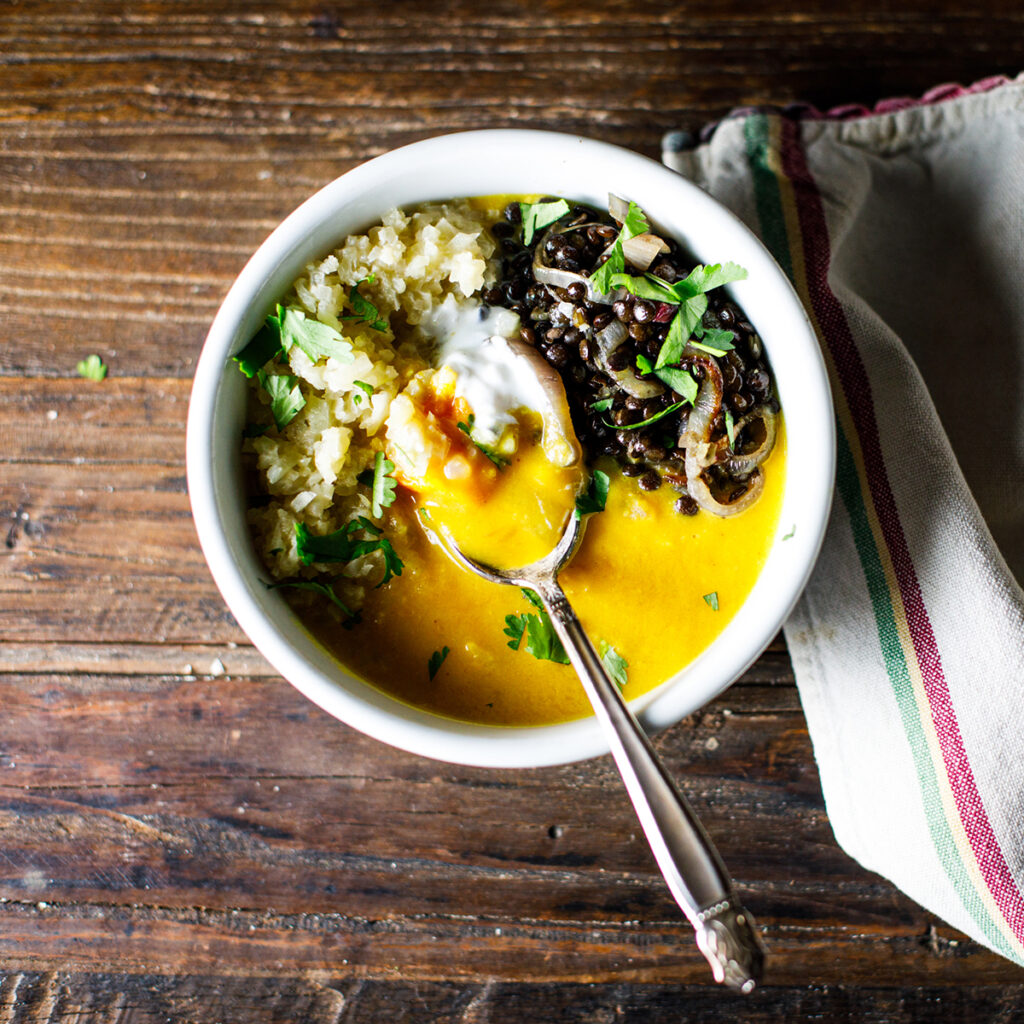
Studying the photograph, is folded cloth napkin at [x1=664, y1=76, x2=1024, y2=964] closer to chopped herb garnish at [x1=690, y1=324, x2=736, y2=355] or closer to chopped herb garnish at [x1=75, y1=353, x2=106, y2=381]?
chopped herb garnish at [x1=690, y1=324, x2=736, y2=355]

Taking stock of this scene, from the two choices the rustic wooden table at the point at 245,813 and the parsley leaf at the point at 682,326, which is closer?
the parsley leaf at the point at 682,326

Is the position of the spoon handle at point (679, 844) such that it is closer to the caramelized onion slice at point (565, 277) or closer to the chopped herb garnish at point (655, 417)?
the chopped herb garnish at point (655, 417)

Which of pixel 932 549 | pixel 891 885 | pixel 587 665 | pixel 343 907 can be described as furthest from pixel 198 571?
pixel 891 885

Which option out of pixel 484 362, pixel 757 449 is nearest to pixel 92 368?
pixel 484 362

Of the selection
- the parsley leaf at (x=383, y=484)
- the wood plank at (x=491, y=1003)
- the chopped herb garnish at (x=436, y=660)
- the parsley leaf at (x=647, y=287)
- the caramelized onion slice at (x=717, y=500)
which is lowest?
the wood plank at (x=491, y=1003)

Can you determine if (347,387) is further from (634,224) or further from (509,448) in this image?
(634,224)

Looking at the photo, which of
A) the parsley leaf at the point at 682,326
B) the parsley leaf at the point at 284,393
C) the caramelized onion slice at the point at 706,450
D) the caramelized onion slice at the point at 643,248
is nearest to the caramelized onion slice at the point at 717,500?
the caramelized onion slice at the point at 706,450

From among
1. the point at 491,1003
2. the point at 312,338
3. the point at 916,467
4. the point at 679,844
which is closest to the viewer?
the point at 679,844
